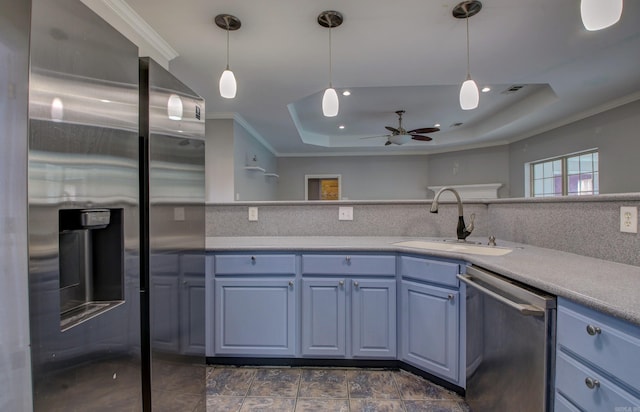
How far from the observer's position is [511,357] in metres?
1.15

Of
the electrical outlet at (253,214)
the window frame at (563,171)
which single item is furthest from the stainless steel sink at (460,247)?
the window frame at (563,171)

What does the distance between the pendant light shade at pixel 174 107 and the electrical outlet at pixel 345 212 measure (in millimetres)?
1507

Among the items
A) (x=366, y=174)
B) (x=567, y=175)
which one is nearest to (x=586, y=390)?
(x=567, y=175)

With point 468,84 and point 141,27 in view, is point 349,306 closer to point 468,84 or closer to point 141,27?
point 468,84

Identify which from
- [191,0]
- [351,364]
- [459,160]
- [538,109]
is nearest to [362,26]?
[191,0]

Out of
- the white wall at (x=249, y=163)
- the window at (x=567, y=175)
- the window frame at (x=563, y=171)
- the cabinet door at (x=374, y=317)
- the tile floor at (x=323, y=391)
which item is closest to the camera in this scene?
the tile floor at (x=323, y=391)

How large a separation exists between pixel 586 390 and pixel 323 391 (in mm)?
1314

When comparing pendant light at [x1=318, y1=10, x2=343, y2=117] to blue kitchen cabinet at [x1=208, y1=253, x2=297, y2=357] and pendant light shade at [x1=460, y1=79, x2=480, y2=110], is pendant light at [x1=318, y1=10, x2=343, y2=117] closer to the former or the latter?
pendant light shade at [x1=460, y1=79, x2=480, y2=110]

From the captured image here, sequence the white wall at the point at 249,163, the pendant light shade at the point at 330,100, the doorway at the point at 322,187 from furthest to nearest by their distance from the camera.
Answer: the doorway at the point at 322,187, the white wall at the point at 249,163, the pendant light shade at the point at 330,100

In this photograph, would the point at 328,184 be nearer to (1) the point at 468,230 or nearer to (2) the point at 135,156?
(1) the point at 468,230

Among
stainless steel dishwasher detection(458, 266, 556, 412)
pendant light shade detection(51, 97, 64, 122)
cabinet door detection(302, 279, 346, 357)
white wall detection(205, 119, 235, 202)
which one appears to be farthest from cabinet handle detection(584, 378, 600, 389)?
white wall detection(205, 119, 235, 202)

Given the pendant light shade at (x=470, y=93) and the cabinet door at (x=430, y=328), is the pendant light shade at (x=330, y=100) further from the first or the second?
the cabinet door at (x=430, y=328)

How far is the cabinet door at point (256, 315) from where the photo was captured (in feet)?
6.26

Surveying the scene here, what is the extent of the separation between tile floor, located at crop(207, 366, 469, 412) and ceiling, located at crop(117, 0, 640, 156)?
8.21ft
